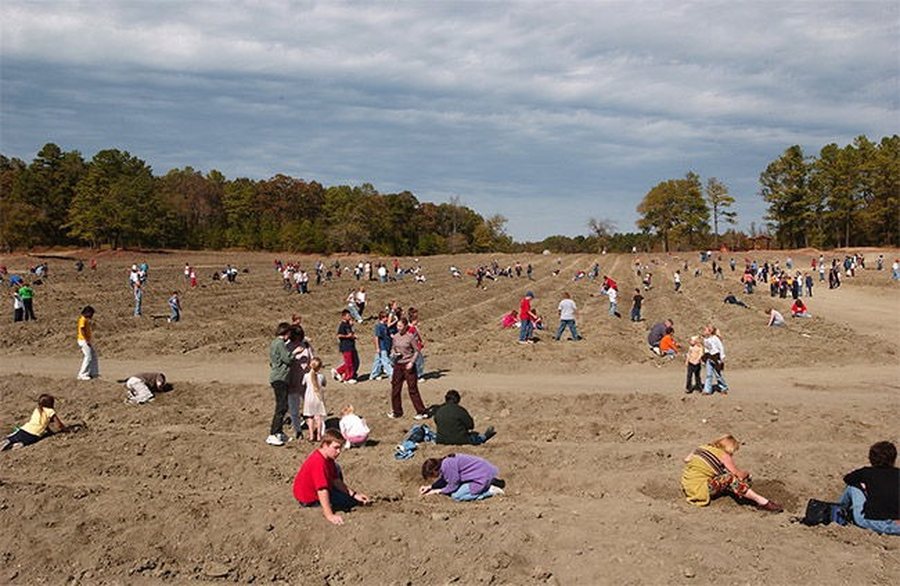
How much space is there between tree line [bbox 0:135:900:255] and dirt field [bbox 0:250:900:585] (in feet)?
233

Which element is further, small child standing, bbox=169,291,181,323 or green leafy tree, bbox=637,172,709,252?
green leafy tree, bbox=637,172,709,252

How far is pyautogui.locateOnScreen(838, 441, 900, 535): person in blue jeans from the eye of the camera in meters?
8.41

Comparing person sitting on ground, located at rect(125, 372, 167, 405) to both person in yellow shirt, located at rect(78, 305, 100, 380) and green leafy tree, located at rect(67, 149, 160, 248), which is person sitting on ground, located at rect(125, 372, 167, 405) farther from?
green leafy tree, located at rect(67, 149, 160, 248)

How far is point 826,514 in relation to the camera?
862cm

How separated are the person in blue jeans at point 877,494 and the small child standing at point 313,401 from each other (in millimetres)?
7786

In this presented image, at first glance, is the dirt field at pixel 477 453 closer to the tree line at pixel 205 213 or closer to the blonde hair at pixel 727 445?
the blonde hair at pixel 727 445

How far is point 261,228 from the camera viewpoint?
380ft

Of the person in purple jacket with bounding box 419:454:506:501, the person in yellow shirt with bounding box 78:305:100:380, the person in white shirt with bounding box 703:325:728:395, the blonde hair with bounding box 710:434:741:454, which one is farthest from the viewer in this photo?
the person in yellow shirt with bounding box 78:305:100:380

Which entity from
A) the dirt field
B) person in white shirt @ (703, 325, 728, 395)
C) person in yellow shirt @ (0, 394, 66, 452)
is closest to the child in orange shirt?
the dirt field

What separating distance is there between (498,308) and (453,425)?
86.1 ft

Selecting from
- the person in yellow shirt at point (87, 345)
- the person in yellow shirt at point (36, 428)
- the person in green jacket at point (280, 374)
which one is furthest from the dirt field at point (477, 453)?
the person in yellow shirt at point (87, 345)

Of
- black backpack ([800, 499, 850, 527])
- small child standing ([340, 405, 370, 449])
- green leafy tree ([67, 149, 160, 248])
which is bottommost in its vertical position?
black backpack ([800, 499, 850, 527])

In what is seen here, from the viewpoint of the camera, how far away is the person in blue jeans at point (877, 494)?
27.6ft

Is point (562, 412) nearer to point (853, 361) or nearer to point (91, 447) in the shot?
point (91, 447)
